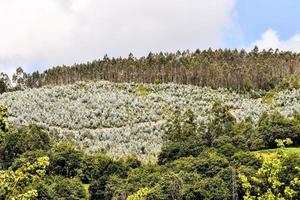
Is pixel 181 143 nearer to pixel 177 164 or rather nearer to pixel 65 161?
pixel 177 164

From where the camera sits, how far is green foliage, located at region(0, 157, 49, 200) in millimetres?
16695

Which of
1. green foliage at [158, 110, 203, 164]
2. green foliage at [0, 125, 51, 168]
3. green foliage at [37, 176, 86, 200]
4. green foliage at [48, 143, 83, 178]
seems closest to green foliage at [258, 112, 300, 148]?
green foliage at [158, 110, 203, 164]

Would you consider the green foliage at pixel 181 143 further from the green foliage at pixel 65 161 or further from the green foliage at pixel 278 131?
the green foliage at pixel 65 161

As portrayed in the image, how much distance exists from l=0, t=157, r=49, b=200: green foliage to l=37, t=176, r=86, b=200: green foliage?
91646 mm

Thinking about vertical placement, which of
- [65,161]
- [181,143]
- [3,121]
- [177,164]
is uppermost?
[181,143]

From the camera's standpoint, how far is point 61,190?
112188 mm

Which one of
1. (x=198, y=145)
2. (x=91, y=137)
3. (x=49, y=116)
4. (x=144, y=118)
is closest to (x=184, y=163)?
(x=198, y=145)

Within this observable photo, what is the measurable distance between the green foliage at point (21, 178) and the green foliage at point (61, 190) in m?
91.6

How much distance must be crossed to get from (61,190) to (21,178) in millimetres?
97201

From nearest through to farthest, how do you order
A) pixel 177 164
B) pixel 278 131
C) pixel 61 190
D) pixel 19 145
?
pixel 61 190 → pixel 177 164 → pixel 278 131 → pixel 19 145

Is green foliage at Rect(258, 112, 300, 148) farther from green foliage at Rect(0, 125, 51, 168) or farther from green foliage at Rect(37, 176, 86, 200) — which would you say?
green foliage at Rect(0, 125, 51, 168)

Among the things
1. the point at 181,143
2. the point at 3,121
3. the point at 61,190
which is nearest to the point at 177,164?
the point at 181,143

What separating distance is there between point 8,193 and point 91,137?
496 ft

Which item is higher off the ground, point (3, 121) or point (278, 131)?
point (278, 131)
